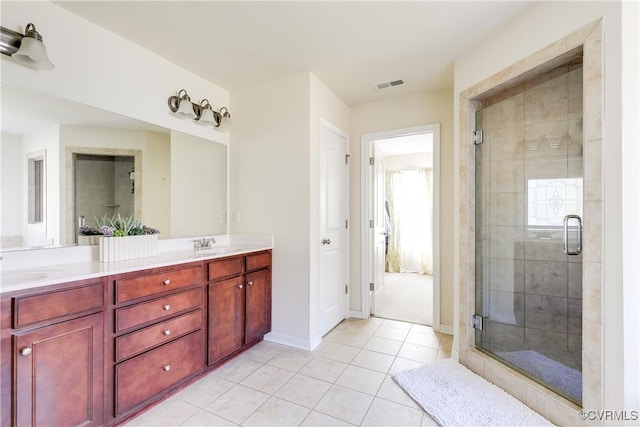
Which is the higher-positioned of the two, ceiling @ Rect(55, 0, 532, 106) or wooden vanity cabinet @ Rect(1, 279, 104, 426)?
ceiling @ Rect(55, 0, 532, 106)

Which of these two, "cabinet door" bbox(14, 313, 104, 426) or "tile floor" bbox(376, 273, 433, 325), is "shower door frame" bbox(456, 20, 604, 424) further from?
"cabinet door" bbox(14, 313, 104, 426)

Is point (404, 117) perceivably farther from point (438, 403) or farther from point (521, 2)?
point (438, 403)

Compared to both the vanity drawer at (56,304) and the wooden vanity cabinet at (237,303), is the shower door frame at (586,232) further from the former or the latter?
the vanity drawer at (56,304)

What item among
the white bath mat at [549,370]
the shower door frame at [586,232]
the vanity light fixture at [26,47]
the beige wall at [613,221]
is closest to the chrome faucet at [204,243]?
the vanity light fixture at [26,47]

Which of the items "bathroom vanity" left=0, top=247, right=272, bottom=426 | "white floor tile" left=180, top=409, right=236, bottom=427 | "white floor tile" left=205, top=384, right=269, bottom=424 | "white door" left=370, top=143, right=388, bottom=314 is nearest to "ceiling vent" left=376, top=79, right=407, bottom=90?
"white door" left=370, top=143, right=388, bottom=314

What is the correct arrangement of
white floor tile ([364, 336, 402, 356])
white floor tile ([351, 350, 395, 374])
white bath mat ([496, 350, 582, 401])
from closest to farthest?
white bath mat ([496, 350, 582, 401]) < white floor tile ([351, 350, 395, 374]) < white floor tile ([364, 336, 402, 356])

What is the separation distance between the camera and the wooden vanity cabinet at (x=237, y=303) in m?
2.09

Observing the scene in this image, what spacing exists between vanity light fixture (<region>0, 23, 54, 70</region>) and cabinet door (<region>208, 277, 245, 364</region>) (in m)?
1.64

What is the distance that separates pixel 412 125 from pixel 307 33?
5.05 feet

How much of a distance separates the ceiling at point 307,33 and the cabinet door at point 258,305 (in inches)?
72.1

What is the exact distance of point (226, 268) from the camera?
2.20m

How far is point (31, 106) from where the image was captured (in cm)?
164

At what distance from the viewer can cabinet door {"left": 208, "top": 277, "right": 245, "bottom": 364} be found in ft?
6.82

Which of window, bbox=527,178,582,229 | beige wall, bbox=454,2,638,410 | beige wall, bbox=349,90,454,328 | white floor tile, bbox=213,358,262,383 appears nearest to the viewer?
beige wall, bbox=454,2,638,410
